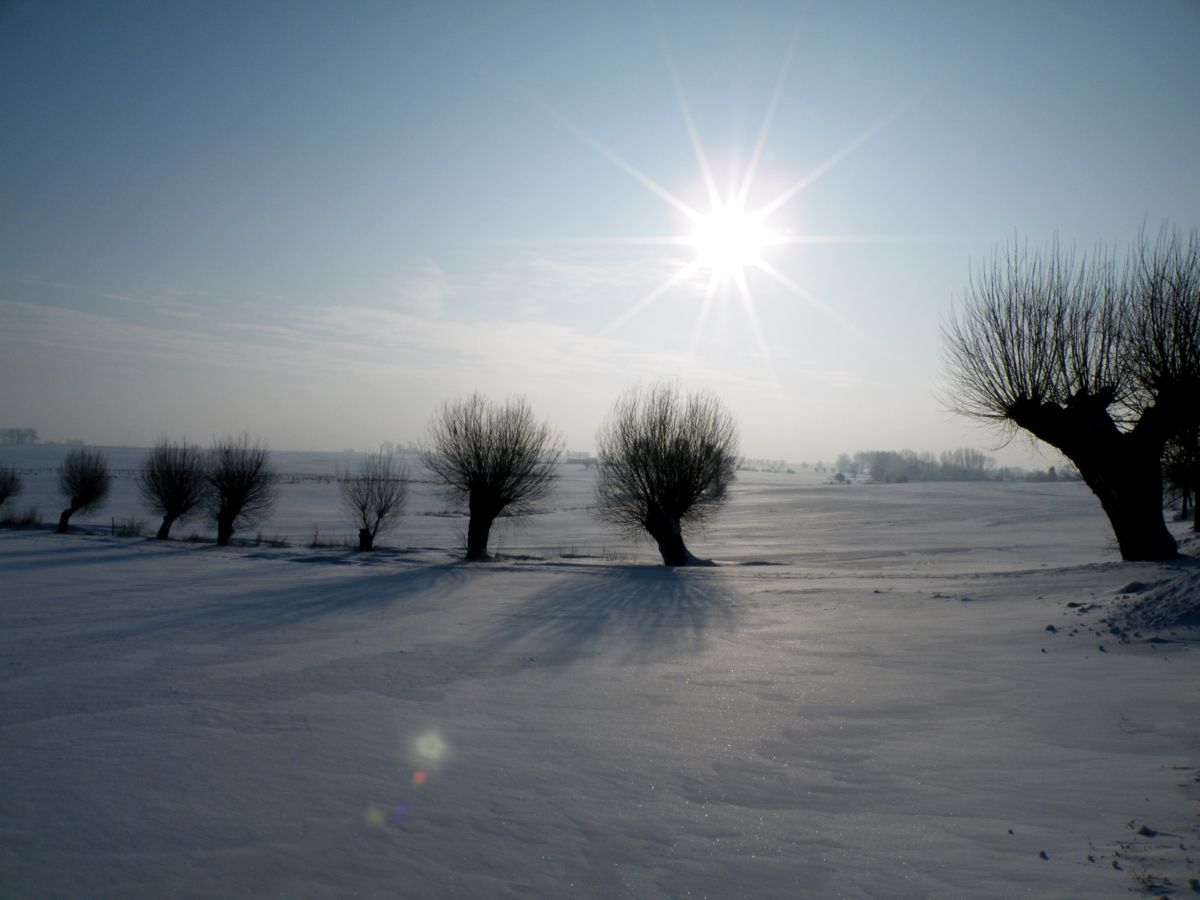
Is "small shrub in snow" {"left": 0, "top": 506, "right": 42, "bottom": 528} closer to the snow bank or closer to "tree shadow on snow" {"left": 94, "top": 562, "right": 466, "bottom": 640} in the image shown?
"tree shadow on snow" {"left": 94, "top": 562, "right": 466, "bottom": 640}

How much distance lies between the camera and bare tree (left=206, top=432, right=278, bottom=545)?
33938 millimetres

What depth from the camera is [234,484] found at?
34.2 metres

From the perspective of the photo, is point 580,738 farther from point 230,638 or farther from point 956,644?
point 230,638

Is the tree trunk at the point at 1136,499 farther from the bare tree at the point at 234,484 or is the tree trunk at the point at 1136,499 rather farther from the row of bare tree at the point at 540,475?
the bare tree at the point at 234,484

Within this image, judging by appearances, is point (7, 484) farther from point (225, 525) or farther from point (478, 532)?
point (478, 532)

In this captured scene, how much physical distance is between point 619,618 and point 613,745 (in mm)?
6808

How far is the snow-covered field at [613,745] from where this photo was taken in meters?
4.15

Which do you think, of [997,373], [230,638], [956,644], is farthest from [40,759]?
[997,373]

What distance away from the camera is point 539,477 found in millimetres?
28609

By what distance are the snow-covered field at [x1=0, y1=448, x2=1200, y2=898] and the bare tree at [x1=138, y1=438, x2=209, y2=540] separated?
23.6 m

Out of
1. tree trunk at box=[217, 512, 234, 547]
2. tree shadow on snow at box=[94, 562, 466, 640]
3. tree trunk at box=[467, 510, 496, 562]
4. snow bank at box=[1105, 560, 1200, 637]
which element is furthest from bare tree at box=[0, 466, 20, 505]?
snow bank at box=[1105, 560, 1200, 637]

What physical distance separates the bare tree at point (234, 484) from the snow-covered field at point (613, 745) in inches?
815

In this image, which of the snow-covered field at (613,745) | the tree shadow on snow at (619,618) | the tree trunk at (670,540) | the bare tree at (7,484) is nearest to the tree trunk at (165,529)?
the bare tree at (7,484)

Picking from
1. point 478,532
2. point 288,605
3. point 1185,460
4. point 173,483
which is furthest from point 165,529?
point 1185,460
